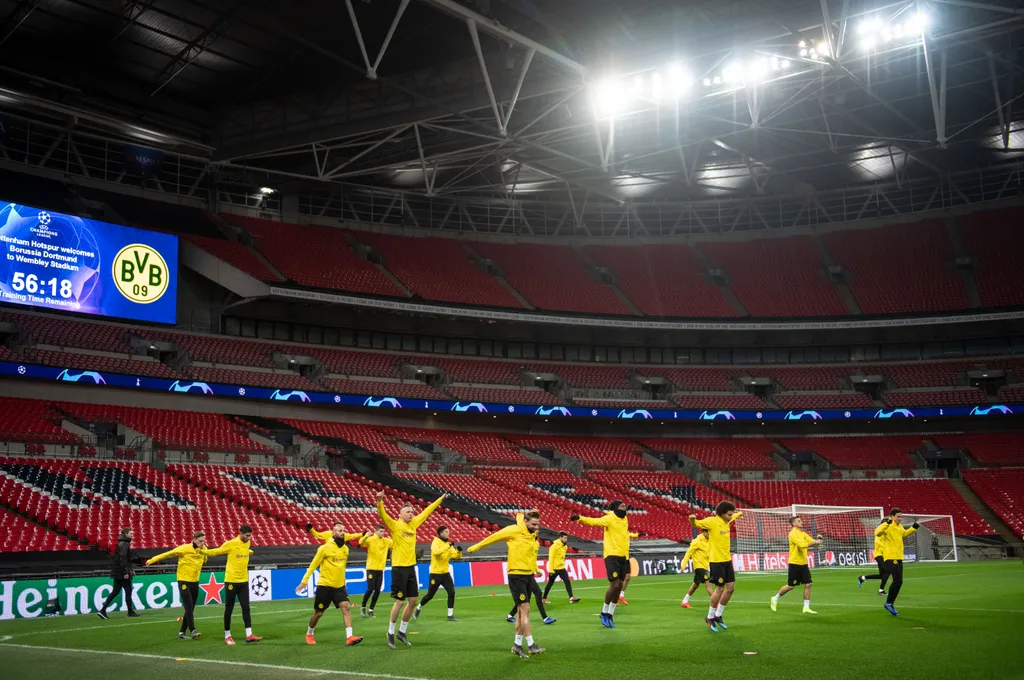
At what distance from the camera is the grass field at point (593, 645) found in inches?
481

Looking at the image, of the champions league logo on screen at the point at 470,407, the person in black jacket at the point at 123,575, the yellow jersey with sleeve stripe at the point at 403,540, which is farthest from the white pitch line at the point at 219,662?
the champions league logo on screen at the point at 470,407

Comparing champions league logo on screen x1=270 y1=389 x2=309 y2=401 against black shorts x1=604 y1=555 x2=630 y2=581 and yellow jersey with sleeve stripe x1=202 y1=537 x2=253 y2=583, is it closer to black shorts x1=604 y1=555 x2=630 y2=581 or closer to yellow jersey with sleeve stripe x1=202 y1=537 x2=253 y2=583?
yellow jersey with sleeve stripe x1=202 y1=537 x2=253 y2=583

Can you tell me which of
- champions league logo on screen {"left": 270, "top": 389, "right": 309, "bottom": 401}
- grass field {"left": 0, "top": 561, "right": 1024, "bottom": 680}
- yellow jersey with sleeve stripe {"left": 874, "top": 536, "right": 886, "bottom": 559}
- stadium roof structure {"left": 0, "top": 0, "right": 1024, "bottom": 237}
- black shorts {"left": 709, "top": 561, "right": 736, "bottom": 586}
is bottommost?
grass field {"left": 0, "top": 561, "right": 1024, "bottom": 680}

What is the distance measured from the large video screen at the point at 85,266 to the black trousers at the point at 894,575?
37785 millimetres

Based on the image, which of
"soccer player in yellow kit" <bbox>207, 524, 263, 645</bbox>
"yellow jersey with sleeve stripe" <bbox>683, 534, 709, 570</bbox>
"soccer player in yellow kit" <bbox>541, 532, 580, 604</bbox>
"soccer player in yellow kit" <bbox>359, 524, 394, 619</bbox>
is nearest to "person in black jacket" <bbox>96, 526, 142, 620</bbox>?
"soccer player in yellow kit" <bbox>359, 524, 394, 619</bbox>

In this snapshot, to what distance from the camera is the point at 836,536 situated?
45.6 metres

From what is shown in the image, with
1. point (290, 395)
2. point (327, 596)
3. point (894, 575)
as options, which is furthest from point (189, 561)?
point (290, 395)

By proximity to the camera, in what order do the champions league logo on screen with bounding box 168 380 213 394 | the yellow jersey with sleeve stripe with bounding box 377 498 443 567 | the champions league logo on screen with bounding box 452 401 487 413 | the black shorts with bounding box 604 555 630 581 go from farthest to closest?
the champions league logo on screen with bounding box 452 401 487 413, the champions league logo on screen with bounding box 168 380 213 394, the black shorts with bounding box 604 555 630 581, the yellow jersey with sleeve stripe with bounding box 377 498 443 567

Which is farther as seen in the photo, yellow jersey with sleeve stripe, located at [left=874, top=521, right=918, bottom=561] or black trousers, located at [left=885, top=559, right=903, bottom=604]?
yellow jersey with sleeve stripe, located at [left=874, top=521, right=918, bottom=561]

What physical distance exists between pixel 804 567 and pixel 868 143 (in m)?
40.7

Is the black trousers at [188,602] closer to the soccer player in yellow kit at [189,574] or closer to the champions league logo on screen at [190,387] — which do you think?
the soccer player in yellow kit at [189,574]

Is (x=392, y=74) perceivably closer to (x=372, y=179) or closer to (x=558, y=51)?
(x=558, y=51)

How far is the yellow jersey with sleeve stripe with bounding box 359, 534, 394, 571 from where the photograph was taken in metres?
19.6

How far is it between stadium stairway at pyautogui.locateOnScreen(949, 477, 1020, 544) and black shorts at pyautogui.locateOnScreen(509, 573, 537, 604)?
41431mm
